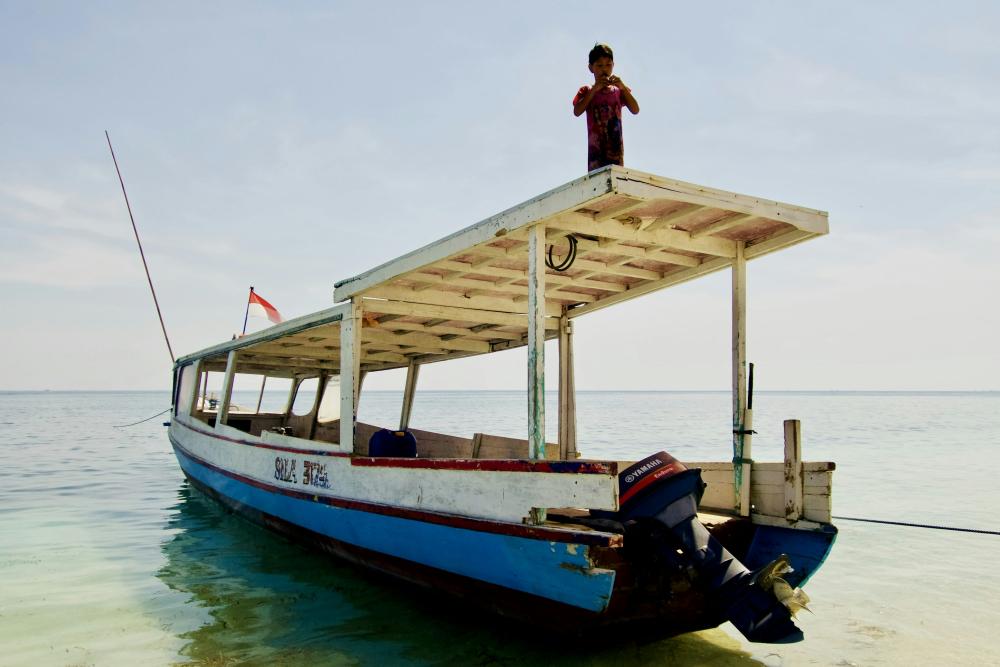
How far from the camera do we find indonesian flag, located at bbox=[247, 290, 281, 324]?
13000 millimetres

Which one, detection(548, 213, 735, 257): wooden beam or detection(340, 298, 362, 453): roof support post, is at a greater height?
detection(548, 213, 735, 257): wooden beam

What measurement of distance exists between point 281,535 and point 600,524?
522 centimetres

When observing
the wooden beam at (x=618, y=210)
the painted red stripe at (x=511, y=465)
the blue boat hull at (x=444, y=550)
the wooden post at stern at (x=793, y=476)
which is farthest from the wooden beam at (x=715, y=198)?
the blue boat hull at (x=444, y=550)

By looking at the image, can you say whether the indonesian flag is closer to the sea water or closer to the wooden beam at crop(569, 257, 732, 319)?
the sea water

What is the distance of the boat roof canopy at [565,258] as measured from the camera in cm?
459

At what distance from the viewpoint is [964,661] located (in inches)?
201

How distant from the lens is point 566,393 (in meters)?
7.78

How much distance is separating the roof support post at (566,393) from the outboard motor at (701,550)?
3157mm

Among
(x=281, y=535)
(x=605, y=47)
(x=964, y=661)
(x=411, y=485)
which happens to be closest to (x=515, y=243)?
(x=605, y=47)

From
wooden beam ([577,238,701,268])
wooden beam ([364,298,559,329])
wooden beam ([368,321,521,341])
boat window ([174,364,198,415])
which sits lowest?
boat window ([174,364,198,415])

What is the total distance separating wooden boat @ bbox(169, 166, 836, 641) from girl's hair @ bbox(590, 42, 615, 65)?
113 centimetres

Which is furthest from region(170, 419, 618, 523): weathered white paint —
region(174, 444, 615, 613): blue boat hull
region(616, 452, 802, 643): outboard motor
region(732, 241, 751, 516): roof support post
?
region(732, 241, 751, 516): roof support post

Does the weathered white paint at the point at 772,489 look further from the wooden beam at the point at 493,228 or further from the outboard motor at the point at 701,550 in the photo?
the wooden beam at the point at 493,228

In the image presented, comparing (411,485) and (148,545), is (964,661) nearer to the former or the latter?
(411,485)
